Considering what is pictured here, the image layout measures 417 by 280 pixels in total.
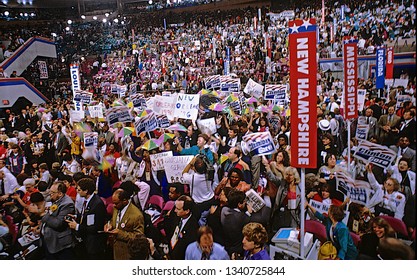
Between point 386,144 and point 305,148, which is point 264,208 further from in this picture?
point 386,144

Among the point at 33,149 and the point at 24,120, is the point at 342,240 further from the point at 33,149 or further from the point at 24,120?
the point at 24,120

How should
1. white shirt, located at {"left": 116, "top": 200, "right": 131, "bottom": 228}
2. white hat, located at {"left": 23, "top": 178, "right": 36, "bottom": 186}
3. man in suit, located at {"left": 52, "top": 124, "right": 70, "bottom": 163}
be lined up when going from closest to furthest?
white shirt, located at {"left": 116, "top": 200, "right": 131, "bottom": 228} → white hat, located at {"left": 23, "top": 178, "right": 36, "bottom": 186} → man in suit, located at {"left": 52, "top": 124, "right": 70, "bottom": 163}

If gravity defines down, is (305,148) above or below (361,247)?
above

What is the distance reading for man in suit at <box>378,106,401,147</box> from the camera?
2779mm

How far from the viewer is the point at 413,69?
270 cm

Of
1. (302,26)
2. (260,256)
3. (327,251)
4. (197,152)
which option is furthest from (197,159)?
(302,26)

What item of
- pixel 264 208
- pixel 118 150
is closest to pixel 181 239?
pixel 264 208

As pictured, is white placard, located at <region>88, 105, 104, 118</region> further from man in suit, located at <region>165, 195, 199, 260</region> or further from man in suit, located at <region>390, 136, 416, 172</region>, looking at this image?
man in suit, located at <region>390, 136, 416, 172</region>

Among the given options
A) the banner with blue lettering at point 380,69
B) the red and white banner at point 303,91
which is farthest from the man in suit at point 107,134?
the banner with blue lettering at point 380,69

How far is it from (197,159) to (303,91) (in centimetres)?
101

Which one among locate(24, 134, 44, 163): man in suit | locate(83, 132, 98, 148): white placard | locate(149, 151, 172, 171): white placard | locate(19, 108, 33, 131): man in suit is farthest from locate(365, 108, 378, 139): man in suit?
locate(19, 108, 33, 131): man in suit

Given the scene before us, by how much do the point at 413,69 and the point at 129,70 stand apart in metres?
2.32

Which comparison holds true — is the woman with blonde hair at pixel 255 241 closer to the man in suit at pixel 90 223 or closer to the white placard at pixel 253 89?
the man in suit at pixel 90 223

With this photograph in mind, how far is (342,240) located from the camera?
2.73 meters
